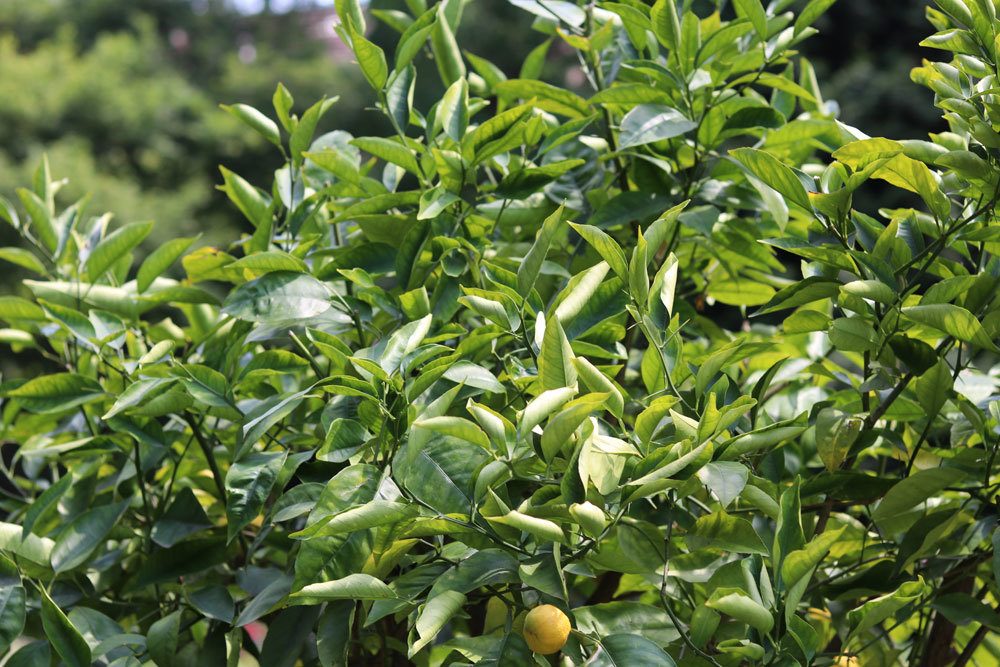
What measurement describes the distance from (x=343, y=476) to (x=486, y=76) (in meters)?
0.49

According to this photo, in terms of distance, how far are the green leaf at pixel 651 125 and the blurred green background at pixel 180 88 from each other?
241 inches

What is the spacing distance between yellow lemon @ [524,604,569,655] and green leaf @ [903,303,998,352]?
26 cm

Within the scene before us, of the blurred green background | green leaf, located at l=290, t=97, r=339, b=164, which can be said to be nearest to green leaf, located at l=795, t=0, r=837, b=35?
green leaf, located at l=290, t=97, r=339, b=164

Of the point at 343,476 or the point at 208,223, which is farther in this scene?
the point at 208,223

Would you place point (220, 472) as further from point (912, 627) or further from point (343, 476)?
point (912, 627)

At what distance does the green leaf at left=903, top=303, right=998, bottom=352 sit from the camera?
1.76 ft

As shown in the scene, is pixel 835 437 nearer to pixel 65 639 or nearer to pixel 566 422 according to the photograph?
pixel 566 422

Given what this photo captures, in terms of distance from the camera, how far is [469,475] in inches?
20.5

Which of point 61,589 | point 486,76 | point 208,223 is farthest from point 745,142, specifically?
point 208,223

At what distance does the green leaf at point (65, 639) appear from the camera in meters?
0.58

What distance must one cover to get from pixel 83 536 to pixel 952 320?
0.58 metres

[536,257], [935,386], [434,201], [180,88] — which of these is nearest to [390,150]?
[434,201]

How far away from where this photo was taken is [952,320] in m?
0.54

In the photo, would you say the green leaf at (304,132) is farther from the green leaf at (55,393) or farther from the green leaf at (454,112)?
the green leaf at (55,393)
